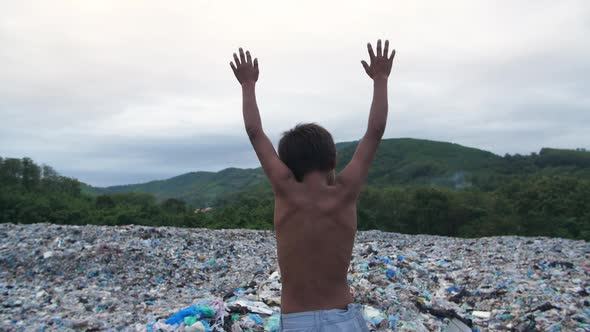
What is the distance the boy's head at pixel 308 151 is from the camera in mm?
1652

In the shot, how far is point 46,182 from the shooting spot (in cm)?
2745

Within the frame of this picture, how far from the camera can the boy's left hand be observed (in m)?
1.80

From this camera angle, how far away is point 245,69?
180 centimetres

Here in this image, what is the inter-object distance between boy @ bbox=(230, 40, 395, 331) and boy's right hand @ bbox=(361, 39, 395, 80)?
0.09 m

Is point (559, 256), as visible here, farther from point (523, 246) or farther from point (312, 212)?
point (312, 212)

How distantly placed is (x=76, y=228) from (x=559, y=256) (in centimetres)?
1009

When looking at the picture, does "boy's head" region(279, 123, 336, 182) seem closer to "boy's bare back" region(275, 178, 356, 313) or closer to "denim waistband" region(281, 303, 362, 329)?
"boy's bare back" region(275, 178, 356, 313)

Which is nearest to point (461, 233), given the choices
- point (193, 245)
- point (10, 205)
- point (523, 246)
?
point (523, 246)

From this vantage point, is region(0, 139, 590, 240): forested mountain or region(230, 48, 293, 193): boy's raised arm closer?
region(230, 48, 293, 193): boy's raised arm

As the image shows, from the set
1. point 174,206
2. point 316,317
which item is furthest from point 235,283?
point 174,206

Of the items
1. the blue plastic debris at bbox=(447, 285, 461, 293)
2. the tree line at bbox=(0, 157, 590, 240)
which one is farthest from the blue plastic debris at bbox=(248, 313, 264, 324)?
the tree line at bbox=(0, 157, 590, 240)

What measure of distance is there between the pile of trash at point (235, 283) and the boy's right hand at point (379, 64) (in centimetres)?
300

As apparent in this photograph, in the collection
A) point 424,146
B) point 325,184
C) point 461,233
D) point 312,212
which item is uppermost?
point 424,146

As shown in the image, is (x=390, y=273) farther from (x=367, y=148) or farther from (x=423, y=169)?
(x=423, y=169)
